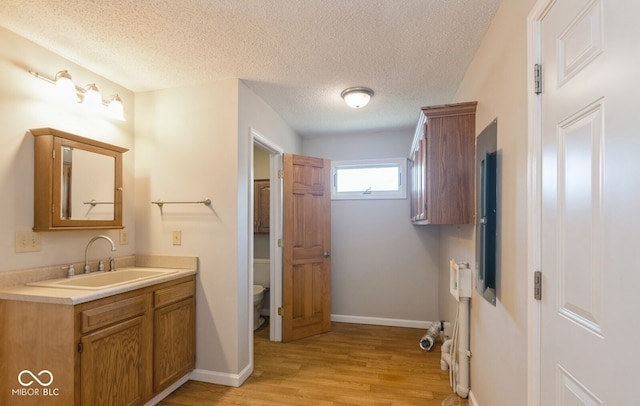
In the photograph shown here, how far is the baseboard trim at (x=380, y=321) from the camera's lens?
355 centimetres

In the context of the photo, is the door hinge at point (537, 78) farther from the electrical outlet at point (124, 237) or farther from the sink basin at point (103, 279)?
the electrical outlet at point (124, 237)

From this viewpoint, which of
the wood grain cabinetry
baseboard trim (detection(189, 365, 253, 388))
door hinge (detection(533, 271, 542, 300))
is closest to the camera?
door hinge (detection(533, 271, 542, 300))

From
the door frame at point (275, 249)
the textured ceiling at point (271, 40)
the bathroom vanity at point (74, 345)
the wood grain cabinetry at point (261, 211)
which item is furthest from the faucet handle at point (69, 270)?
the wood grain cabinetry at point (261, 211)

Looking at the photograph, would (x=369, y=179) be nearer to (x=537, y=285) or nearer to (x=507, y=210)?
(x=507, y=210)

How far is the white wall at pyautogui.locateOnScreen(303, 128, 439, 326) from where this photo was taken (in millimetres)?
3568

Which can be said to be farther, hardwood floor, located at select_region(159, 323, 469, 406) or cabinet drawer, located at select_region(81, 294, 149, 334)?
hardwood floor, located at select_region(159, 323, 469, 406)

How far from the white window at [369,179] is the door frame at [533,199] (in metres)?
2.51

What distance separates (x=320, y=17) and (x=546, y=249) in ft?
5.27

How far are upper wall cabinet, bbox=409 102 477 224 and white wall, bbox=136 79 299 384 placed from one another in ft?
4.91

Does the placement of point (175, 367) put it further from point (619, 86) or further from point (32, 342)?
point (619, 86)

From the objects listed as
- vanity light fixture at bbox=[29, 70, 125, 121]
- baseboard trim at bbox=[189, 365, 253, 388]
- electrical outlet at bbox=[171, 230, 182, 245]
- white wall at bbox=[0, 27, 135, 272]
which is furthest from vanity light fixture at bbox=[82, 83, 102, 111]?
baseboard trim at bbox=[189, 365, 253, 388]

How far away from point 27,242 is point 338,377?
95.7 inches

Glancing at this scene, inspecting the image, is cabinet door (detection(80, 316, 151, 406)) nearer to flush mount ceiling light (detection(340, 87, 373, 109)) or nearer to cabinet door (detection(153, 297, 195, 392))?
cabinet door (detection(153, 297, 195, 392))

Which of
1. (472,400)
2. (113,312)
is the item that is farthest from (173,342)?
(472,400)
